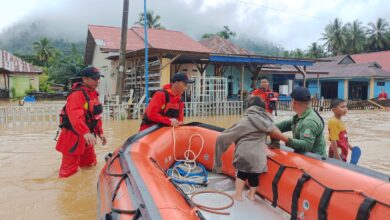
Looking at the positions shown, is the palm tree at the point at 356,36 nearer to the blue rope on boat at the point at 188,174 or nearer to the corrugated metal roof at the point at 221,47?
the corrugated metal roof at the point at 221,47

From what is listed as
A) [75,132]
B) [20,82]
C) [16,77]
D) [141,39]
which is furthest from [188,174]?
[20,82]

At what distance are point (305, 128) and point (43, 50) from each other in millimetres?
48515

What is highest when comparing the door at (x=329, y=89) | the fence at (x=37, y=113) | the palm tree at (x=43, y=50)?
the palm tree at (x=43, y=50)

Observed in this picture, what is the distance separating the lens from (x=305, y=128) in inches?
130

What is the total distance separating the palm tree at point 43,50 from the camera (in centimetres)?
4631

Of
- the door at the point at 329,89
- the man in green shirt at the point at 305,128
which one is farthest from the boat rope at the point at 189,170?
the door at the point at 329,89

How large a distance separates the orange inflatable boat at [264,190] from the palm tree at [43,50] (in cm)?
4714

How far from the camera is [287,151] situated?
11.2 ft

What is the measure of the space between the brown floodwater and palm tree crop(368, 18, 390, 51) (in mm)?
37091

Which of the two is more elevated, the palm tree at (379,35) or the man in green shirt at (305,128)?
the palm tree at (379,35)

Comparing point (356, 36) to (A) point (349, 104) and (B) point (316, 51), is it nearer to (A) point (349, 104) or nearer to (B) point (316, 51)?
(B) point (316, 51)

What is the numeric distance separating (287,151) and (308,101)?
526 mm

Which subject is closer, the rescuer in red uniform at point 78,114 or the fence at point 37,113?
the rescuer in red uniform at point 78,114

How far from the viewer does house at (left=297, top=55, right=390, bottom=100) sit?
24016mm
